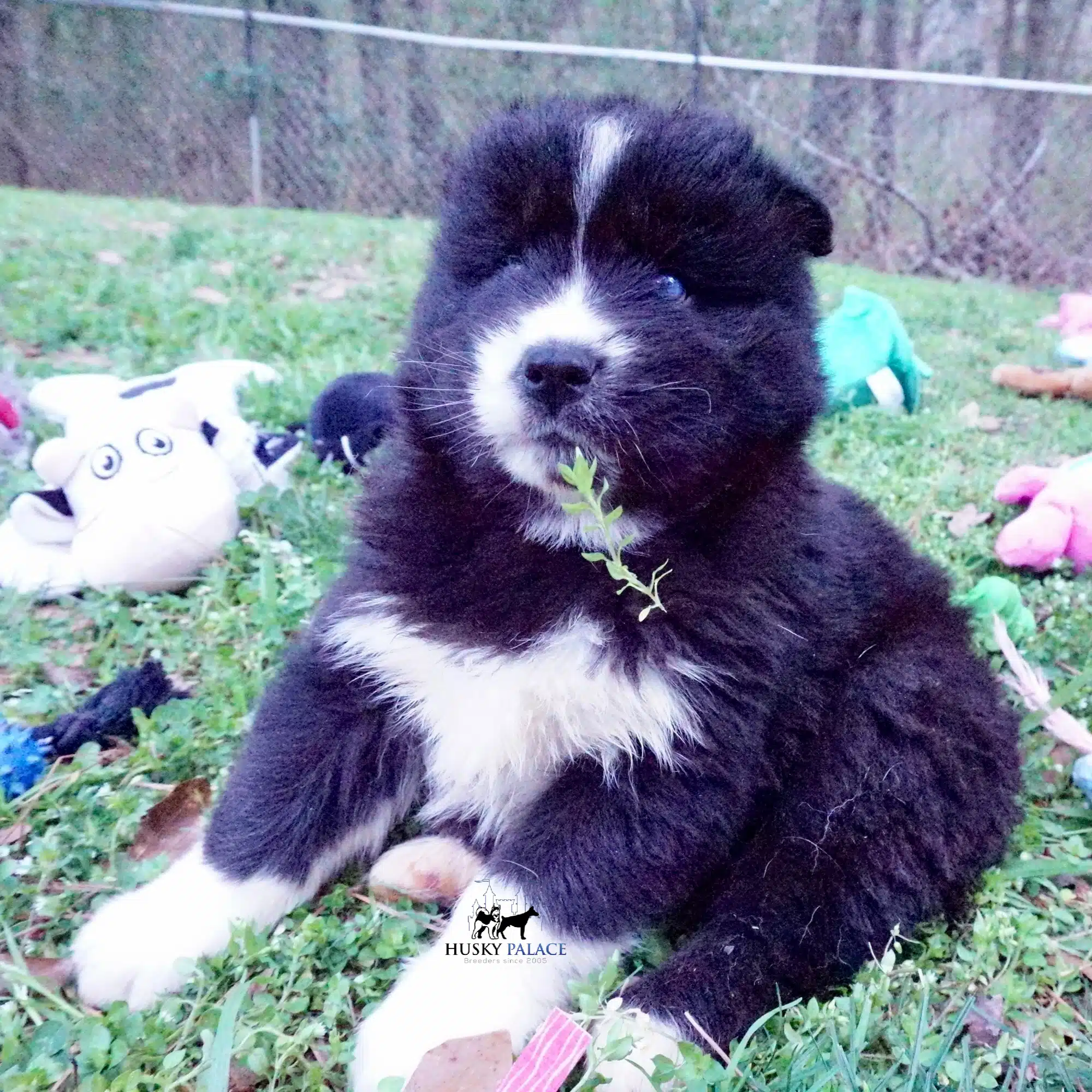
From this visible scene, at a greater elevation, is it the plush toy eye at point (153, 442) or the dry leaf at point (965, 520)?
the plush toy eye at point (153, 442)

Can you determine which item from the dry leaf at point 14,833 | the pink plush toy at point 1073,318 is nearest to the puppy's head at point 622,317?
the dry leaf at point 14,833

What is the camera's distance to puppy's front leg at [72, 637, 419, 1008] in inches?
74.4

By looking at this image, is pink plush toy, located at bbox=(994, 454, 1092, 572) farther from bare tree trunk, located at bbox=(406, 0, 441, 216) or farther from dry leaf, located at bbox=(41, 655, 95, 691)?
bare tree trunk, located at bbox=(406, 0, 441, 216)

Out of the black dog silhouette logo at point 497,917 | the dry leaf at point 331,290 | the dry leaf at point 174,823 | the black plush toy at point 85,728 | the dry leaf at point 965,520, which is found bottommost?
the dry leaf at point 965,520

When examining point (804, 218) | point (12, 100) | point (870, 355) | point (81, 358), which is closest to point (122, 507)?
point (804, 218)

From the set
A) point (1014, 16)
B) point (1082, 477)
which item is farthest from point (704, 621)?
point (1014, 16)

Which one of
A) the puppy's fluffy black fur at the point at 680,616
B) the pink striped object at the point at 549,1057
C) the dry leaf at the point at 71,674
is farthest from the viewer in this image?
the dry leaf at the point at 71,674

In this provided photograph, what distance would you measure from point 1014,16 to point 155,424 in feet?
42.8

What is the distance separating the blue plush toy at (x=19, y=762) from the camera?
90.8 inches

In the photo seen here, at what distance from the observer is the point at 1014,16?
12.2m

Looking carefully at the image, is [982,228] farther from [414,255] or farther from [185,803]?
[185,803]

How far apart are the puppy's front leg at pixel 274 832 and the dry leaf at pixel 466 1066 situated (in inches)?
20.9

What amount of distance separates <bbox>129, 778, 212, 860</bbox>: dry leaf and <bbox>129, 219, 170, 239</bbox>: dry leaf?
20.9 feet

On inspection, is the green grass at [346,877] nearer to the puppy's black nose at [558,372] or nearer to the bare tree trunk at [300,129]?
the puppy's black nose at [558,372]
